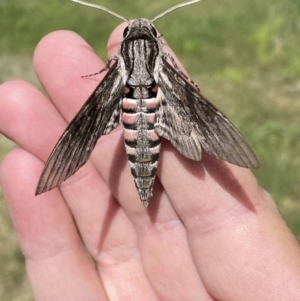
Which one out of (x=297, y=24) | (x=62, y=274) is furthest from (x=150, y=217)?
(x=297, y=24)

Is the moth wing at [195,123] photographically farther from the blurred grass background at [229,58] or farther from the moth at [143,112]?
the blurred grass background at [229,58]

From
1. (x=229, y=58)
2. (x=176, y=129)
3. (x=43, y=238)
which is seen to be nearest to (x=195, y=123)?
(x=176, y=129)

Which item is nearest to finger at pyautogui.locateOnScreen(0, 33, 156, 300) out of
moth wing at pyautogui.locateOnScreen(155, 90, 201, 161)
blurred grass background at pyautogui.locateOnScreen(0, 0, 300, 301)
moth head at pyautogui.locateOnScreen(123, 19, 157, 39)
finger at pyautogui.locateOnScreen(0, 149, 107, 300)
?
finger at pyautogui.locateOnScreen(0, 149, 107, 300)

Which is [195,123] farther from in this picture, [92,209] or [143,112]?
[92,209]

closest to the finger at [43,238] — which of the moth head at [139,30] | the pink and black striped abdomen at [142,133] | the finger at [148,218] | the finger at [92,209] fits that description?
the finger at [92,209]

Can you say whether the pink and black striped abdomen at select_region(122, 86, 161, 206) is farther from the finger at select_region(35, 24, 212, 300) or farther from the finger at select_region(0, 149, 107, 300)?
the finger at select_region(0, 149, 107, 300)

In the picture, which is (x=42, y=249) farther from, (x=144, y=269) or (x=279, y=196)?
(x=279, y=196)
